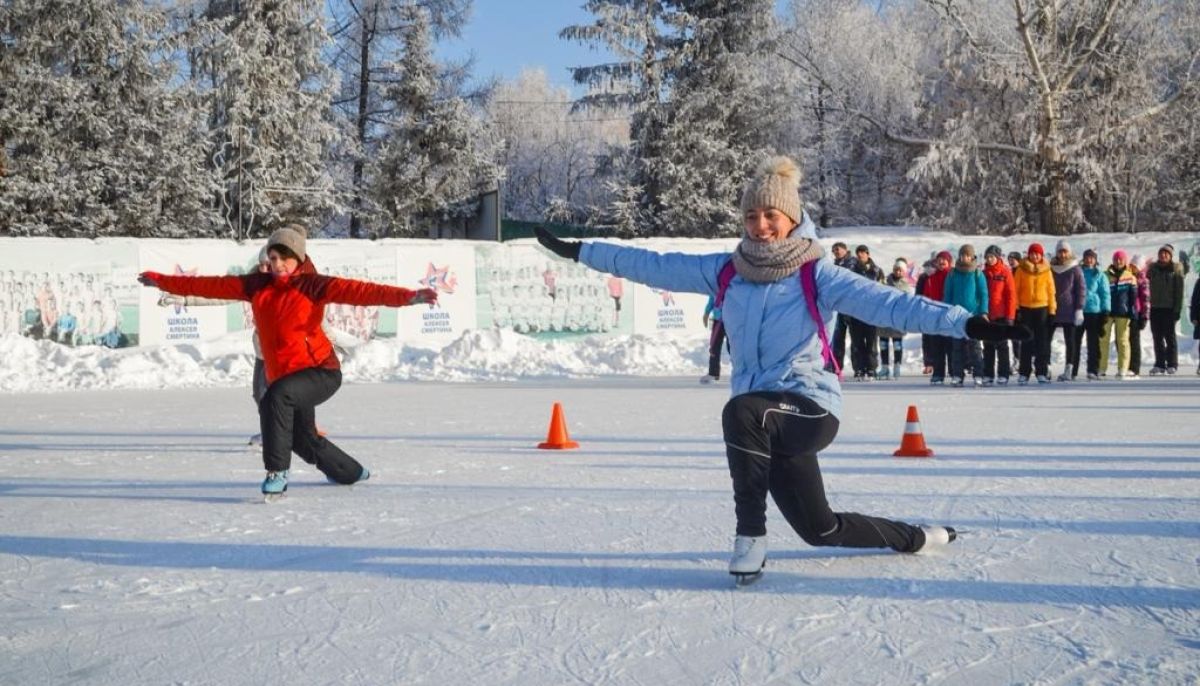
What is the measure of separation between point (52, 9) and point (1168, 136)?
96.7 ft

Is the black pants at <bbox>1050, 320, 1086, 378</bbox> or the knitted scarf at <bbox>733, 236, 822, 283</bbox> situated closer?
the knitted scarf at <bbox>733, 236, 822, 283</bbox>

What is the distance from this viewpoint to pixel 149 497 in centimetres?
591

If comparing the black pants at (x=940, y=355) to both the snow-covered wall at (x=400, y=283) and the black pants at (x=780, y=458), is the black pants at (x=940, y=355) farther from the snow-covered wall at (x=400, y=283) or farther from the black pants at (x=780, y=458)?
the black pants at (x=780, y=458)

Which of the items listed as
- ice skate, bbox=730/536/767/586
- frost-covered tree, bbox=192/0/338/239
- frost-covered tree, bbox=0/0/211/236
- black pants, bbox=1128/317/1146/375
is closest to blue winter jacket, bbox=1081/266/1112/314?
black pants, bbox=1128/317/1146/375

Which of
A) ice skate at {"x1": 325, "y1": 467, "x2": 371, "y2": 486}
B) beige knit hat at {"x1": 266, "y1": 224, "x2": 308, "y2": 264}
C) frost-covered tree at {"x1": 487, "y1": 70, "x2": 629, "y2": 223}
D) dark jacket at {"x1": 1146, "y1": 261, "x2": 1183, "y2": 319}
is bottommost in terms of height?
ice skate at {"x1": 325, "y1": 467, "x2": 371, "y2": 486}

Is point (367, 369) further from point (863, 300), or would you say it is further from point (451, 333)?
point (863, 300)

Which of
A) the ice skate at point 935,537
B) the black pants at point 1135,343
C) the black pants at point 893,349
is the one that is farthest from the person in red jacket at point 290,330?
the black pants at point 1135,343

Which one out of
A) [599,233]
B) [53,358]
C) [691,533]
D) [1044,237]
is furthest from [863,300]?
[599,233]

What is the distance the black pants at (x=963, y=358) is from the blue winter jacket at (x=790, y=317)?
9790 millimetres

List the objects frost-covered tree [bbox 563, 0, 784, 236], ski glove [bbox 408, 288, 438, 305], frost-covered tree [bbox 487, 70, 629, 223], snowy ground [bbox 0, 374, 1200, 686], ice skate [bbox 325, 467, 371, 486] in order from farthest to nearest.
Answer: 1. frost-covered tree [bbox 487, 70, 629, 223]
2. frost-covered tree [bbox 563, 0, 784, 236]
3. ice skate [bbox 325, 467, 371, 486]
4. ski glove [bbox 408, 288, 438, 305]
5. snowy ground [bbox 0, 374, 1200, 686]

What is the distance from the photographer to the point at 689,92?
108 feet

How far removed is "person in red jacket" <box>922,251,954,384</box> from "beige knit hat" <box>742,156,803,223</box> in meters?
10.2

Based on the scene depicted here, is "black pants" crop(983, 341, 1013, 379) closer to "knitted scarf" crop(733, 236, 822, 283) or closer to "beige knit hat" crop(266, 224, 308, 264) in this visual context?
"beige knit hat" crop(266, 224, 308, 264)

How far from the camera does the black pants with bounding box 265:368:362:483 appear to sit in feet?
18.4
